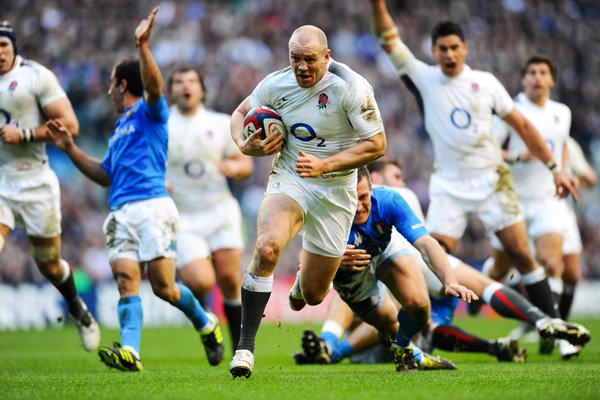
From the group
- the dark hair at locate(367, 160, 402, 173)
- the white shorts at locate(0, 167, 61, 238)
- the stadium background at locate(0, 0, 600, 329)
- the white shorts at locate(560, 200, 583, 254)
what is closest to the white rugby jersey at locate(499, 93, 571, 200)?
the white shorts at locate(560, 200, 583, 254)

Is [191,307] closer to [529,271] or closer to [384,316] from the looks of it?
[384,316]

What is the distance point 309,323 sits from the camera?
18.3 m

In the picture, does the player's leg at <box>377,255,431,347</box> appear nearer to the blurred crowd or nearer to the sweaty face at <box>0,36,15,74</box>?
the sweaty face at <box>0,36,15,74</box>

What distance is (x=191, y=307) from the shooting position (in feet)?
28.7

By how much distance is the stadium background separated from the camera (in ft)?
70.1

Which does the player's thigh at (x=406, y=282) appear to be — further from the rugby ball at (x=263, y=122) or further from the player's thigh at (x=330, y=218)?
the rugby ball at (x=263, y=122)

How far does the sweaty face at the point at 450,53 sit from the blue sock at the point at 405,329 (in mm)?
3111

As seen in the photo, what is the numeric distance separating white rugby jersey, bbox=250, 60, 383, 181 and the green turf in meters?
1.51

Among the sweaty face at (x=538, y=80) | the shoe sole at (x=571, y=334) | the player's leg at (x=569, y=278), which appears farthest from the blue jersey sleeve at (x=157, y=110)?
the player's leg at (x=569, y=278)

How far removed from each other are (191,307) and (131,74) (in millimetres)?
2164

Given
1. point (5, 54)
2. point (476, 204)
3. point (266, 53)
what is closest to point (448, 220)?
point (476, 204)

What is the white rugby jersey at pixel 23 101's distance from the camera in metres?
8.90

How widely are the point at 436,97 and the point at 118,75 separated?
10.7 ft

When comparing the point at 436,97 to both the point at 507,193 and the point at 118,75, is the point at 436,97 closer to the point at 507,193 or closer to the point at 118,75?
the point at 507,193
